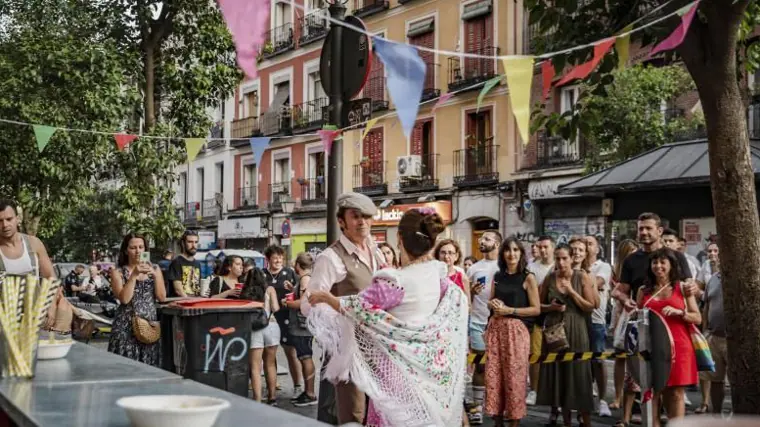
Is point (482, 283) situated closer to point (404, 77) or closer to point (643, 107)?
point (404, 77)

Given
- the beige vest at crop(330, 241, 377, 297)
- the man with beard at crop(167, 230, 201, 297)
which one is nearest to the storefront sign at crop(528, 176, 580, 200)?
the man with beard at crop(167, 230, 201, 297)

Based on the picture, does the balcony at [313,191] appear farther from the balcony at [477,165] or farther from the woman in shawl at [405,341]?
the woman in shawl at [405,341]

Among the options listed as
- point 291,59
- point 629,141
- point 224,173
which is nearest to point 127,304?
point 629,141

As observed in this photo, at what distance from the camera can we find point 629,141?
19.1 metres

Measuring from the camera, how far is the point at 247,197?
37.5m

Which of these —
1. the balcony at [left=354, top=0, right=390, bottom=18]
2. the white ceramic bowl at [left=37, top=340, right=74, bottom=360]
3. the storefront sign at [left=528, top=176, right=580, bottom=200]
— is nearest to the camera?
the white ceramic bowl at [left=37, top=340, right=74, bottom=360]

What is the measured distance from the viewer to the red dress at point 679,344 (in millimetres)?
6988

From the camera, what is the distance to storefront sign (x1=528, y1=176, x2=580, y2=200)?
23077mm

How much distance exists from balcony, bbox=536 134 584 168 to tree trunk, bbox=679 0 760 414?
15478 millimetres

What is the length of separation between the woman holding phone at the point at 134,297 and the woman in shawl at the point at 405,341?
2.48 metres

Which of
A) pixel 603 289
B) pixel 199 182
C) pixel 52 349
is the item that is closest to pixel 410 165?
pixel 603 289

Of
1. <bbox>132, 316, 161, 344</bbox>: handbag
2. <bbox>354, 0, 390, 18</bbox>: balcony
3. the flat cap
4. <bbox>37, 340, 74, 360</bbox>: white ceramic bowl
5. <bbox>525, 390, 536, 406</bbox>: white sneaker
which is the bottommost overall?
<bbox>525, 390, 536, 406</bbox>: white sneaker

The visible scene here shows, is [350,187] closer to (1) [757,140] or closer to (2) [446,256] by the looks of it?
(1) [757,140]

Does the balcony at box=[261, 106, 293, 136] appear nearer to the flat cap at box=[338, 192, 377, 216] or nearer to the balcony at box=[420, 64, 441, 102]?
the balcony at box=[420, 64, 441, 102]
